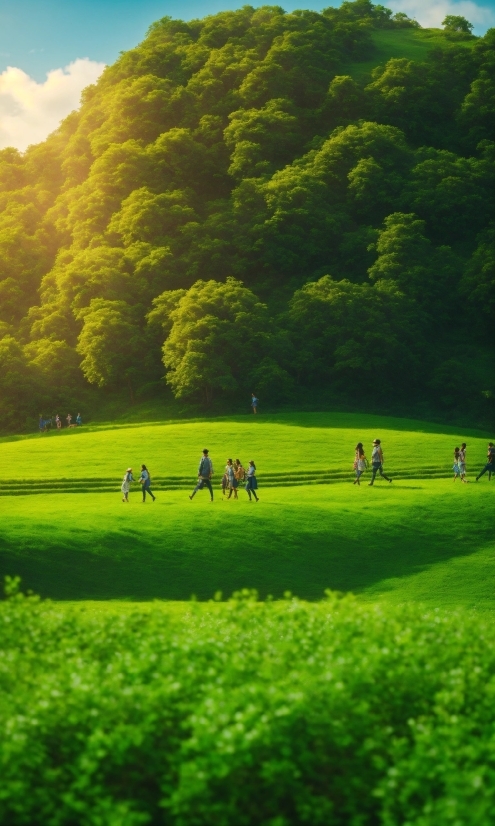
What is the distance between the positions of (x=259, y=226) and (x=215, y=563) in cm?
5749

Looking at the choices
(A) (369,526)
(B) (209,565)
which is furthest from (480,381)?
(B) (209,565)

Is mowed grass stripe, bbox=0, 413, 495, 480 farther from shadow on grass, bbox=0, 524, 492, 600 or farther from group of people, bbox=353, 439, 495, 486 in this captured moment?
shadow on grass, bbox=0, 524, 492, 600

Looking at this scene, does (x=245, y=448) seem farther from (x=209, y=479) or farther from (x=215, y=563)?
(x=215, y=563)

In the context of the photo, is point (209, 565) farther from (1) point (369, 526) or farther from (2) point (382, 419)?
(2) point (382, 419)

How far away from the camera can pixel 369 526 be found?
3114cm

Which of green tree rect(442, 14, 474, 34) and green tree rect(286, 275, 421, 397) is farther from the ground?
green tree rect(442, 14, 474, 34)

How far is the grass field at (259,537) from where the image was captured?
25.9 meters

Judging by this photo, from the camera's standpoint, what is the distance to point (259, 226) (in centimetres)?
8094

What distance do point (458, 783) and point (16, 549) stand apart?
20266mm

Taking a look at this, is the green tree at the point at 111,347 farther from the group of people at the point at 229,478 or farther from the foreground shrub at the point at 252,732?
the foreground shrub at the point at 252,732

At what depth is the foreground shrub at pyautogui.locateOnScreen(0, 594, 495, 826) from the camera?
8.80 m

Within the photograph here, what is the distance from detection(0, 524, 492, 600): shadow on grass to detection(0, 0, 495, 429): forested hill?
36.2m

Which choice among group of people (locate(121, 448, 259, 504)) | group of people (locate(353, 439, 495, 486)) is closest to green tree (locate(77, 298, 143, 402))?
group of people (locate(353, 439, 495, 486))

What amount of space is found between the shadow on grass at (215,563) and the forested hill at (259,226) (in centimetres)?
3620
